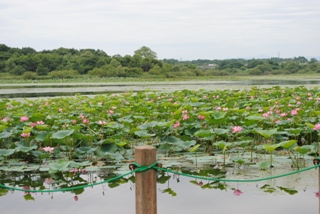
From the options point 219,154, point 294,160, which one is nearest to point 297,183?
point 294,160

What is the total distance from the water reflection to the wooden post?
1165 millimetres

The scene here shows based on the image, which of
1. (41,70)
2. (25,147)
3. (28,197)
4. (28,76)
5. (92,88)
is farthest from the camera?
(41,70)

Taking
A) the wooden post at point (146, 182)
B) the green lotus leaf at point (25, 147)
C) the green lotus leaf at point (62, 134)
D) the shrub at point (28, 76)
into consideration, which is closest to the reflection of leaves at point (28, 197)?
the green lotus leaf at point (25, 147)

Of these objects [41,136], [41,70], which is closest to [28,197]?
[41,136]

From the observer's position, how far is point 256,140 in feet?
18.1

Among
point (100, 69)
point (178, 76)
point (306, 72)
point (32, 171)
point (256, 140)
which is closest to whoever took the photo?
point (32, 171)

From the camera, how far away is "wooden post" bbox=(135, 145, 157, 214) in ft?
7.61

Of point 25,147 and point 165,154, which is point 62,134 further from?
point 165,154

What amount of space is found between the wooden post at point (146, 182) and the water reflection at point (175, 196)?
3.82ft

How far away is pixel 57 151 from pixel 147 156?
2.67m

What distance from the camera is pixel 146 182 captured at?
2340 millimetres

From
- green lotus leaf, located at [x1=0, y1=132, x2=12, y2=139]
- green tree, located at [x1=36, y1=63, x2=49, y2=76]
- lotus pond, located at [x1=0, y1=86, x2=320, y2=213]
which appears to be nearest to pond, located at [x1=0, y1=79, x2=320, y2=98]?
lotus pond, located at [x1=0, y1=86, x2=320, y2=213]

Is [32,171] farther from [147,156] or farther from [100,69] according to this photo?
[100,69]

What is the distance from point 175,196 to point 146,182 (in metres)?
1.49
